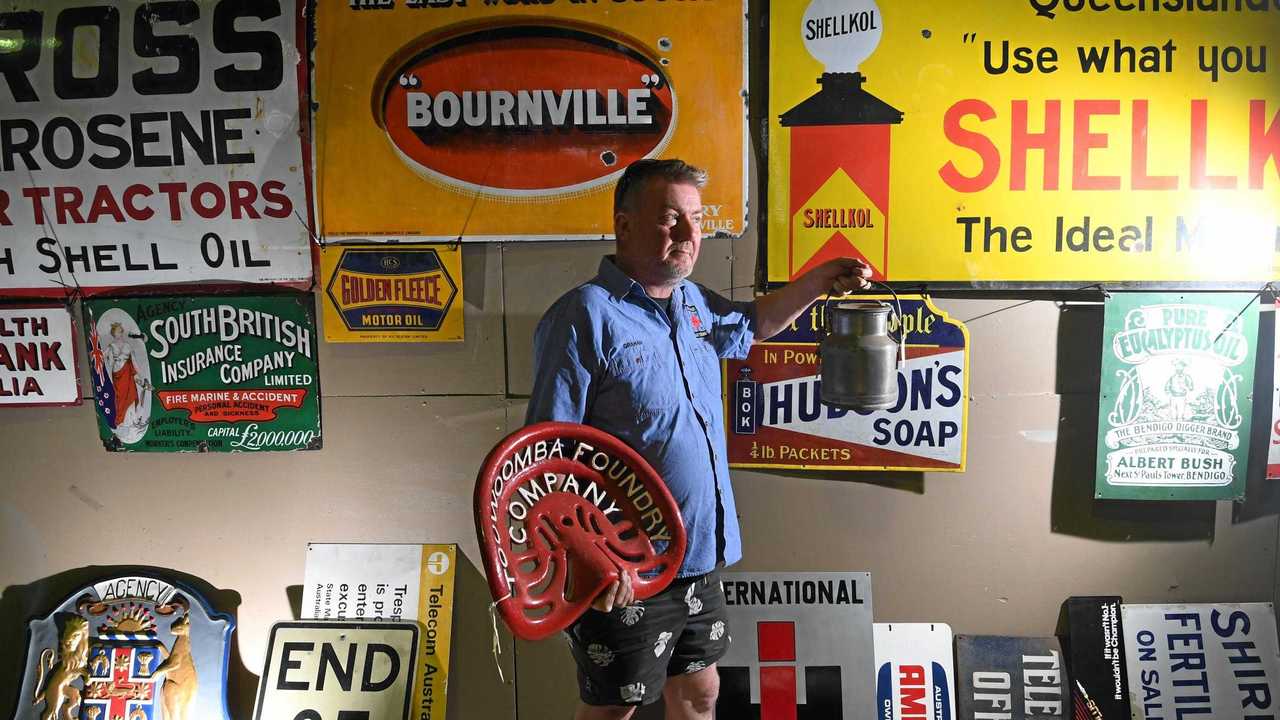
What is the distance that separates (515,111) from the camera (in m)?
2.52

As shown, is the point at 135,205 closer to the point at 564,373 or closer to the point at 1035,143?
the point at 564,373

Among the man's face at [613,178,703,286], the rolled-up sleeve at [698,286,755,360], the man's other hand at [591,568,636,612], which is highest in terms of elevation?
the man's face at [613,178,703,286]

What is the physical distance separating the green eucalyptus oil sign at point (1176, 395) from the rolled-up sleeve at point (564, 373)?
68.6 inches

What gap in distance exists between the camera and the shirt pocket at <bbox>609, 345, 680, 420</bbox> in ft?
6.38

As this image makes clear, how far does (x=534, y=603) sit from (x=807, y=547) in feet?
3.62

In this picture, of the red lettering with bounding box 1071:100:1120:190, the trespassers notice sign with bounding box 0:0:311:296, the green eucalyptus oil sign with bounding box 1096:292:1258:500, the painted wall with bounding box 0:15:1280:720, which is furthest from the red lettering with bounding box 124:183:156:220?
the green eucalyptus oil sign with bounding box 1096:292:1258:500

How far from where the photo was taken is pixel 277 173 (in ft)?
8.50

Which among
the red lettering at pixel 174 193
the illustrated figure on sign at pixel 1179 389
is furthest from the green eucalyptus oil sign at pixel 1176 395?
the red lettering at pixel 174 193

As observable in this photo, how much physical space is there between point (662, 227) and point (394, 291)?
1.09 metres

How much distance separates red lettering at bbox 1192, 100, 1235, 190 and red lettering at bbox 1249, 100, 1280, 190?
0.08 m

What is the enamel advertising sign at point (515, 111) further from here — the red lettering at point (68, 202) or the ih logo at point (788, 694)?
the ih logo at point (788, 694)

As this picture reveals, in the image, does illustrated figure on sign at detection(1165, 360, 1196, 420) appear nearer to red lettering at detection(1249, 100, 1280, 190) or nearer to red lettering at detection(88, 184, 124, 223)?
red lettering at detection(1249, 100, 1280, 190)

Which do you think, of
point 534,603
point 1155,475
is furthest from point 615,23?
point 1155,475

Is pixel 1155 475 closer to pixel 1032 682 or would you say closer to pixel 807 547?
pixel 1032 682
